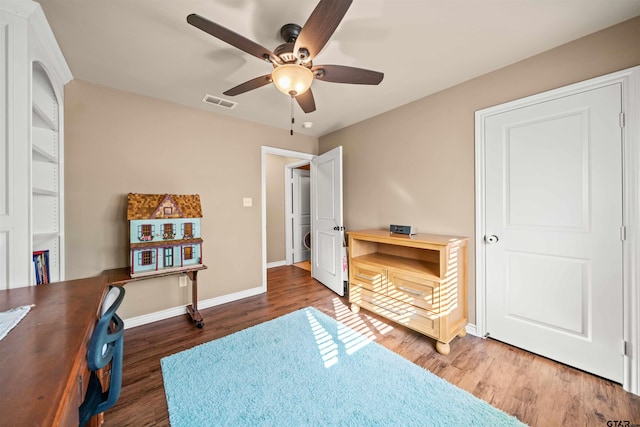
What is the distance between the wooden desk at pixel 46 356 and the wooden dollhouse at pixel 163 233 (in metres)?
1.10

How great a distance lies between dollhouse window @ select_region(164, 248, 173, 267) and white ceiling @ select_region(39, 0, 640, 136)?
5.12 ft

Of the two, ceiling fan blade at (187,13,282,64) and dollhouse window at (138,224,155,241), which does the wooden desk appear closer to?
dollhouse window at (138,224,155,241)

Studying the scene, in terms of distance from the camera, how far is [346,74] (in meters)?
1.60

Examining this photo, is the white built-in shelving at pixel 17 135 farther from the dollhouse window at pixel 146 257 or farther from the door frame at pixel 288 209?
the door frame at pixel 288 209

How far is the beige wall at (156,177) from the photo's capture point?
221 cm

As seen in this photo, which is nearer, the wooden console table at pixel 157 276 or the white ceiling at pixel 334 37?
the white ceiling at pixel 334 37

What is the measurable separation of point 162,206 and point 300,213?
3024mm

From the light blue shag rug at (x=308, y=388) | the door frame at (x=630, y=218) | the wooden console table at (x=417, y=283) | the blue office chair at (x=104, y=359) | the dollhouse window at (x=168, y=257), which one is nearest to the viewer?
the blue office chair at (x=104, y=359)

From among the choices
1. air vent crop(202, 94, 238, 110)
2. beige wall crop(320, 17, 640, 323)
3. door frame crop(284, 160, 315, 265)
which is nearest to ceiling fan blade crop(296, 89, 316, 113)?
beige wall crop(320, 17, 640, 323)

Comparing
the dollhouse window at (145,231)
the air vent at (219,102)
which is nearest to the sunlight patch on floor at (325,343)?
the dollhouse window at (145,231)

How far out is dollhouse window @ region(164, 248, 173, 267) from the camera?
235 cm

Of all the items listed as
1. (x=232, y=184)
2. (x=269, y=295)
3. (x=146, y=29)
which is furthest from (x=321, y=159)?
(x=146, y=29)

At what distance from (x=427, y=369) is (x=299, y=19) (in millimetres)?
2509

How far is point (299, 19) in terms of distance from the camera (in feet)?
4.91
